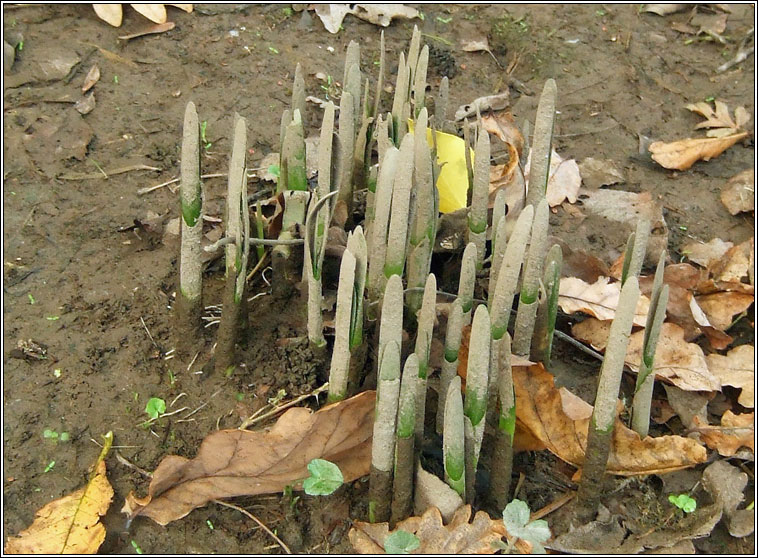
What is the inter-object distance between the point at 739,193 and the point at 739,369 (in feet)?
3.38

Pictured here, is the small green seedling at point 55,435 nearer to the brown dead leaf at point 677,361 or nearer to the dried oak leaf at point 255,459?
the dried oak leaf at point 255,459

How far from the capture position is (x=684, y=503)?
84.9 inches

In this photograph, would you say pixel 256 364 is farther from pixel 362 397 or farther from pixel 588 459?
pixel 588 459

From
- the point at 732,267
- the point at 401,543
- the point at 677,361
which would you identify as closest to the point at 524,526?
the point at 401,543

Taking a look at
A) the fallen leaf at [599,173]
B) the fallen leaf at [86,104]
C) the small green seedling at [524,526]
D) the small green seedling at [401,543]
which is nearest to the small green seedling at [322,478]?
the small green seedling at [401,543]

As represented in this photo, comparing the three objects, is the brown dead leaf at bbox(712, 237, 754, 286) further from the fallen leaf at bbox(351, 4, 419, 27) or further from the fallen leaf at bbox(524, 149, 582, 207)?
the fallen leaf at bbox(351, 4, 419, 27)

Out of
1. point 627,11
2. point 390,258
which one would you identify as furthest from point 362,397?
point 627,11

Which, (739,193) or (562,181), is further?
(739,193)

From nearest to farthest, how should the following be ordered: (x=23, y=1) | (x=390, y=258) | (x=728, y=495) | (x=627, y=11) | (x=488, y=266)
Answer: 1. (x=390, y=258)
2. (x=728, y=495)
3. (x=488, y=266)
4. (x=23, y=1)
5. (x=627, y=11)

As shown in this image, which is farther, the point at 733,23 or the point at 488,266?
the point at 733,23

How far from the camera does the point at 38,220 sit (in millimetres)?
2766

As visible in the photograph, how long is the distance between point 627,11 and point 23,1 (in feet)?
9.19

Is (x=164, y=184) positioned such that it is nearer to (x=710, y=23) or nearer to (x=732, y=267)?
(x=732, y=267)

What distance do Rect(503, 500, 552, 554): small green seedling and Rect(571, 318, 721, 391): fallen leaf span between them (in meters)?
0.67
